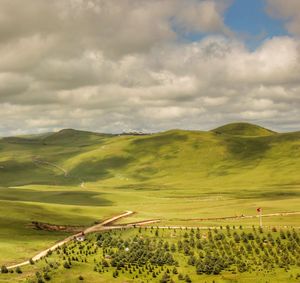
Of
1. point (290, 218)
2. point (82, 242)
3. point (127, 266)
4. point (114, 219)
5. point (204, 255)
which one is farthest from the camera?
point (114, 219)

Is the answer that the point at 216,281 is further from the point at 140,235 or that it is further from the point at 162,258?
the point at 140,235

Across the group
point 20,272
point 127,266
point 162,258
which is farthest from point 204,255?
point 20,272

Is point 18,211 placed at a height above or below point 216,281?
above

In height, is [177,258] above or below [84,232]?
below

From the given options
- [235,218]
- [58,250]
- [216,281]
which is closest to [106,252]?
[58,250]

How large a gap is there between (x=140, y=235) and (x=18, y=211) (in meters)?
49.5

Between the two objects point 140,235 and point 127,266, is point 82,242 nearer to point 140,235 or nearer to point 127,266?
point 140,235

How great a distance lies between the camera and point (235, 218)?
126625 mm

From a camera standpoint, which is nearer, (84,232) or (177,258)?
(177,258)

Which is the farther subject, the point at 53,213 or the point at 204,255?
the point at 53,213

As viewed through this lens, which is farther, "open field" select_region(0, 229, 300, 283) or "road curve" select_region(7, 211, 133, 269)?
"road curve" select_region(7, 211, 133, 269)

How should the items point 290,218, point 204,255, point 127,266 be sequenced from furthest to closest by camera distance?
1. point 290,218
2. point 204,255
3. point 127,266

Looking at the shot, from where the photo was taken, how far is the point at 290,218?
120m

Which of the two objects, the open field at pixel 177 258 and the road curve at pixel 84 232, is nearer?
the open field at pixel 177 258
